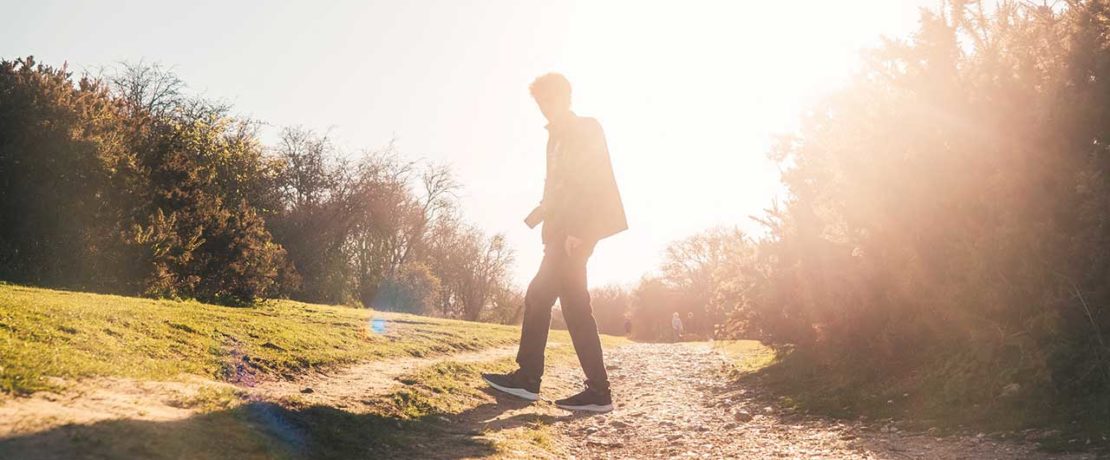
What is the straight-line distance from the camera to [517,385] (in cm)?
614

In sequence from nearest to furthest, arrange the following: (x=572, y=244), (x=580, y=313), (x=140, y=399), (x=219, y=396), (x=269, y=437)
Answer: (x=269, y=437) → (x=140, y=399) → (x=219, y=396) → (x=572, y=244) → (x=580, y=313)

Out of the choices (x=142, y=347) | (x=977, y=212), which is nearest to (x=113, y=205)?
(x=142, y=347)

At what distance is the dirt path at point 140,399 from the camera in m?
2.70

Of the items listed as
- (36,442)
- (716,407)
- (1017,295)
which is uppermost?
(1017,295)

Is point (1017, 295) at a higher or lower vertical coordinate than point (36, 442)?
higher

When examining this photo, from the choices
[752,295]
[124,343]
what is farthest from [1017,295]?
[124,343]

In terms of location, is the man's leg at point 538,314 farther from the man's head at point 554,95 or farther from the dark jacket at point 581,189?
the man's head at point 554,95

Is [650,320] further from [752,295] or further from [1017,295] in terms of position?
[1017,295]

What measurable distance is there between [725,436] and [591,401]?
1.32 m

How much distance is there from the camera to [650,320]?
68.9 metres

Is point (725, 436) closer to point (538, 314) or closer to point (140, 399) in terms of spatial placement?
point (538, 314)

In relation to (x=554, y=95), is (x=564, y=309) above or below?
below

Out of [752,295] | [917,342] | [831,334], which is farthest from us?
[752,295]

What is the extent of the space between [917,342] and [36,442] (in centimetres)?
728
